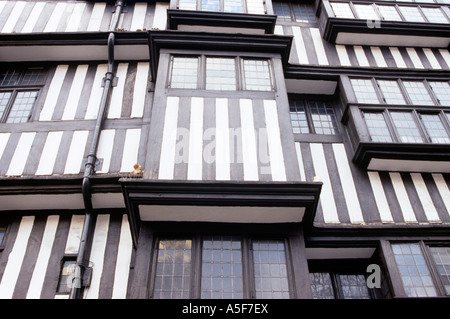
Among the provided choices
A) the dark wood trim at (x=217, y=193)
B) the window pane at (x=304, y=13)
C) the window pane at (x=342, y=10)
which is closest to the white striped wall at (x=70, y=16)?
the window pane at (x=304, y=13)

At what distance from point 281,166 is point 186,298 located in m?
2.97

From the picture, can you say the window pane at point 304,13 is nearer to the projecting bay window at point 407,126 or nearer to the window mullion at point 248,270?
the projecting bay window at point 407,126

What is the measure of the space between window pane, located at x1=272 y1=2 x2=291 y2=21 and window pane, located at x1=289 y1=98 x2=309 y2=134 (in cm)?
326

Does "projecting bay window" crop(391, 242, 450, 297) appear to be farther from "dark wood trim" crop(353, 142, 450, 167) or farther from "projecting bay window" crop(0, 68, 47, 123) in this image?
"projecting bay window" crop(0, 68, 47, 123)

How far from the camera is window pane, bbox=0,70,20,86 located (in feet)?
33.0

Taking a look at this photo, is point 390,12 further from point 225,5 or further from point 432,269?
point 432,269

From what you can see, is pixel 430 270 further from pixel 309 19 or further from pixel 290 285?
pixel 309 19

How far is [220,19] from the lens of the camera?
10320mm

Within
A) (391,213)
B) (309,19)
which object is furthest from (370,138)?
(309,19)

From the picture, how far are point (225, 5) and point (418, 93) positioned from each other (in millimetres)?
5835

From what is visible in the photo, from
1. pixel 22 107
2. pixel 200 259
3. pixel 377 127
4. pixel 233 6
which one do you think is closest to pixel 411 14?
pixel 377 127

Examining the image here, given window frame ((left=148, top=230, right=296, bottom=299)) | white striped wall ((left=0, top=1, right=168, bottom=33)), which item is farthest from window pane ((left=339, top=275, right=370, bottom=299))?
white striped wall ((left=0, top=1, right=168, bottom=33))

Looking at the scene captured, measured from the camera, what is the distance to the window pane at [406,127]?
8812 millimetres

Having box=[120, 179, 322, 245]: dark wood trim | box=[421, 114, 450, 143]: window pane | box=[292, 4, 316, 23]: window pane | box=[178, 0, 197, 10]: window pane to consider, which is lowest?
box=[120, 179, 322, 245]: dark wood trim
